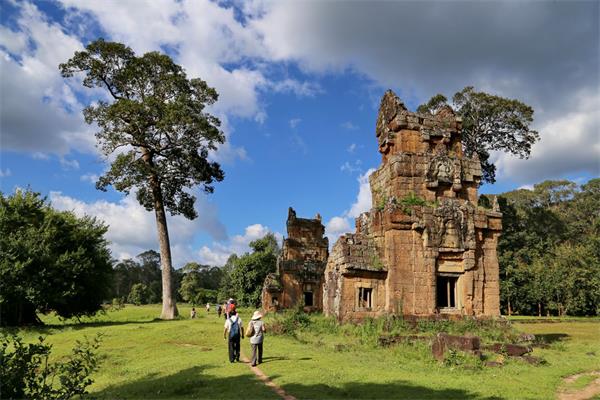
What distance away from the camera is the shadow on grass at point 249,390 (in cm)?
835

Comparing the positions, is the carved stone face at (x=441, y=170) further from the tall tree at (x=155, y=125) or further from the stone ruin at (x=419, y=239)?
the tall tree at (x=155, y=125)

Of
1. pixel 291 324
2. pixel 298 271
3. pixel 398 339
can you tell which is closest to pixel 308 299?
pixel 298 271

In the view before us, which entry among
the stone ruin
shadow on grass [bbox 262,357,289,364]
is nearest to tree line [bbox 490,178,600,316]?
the stone ruin

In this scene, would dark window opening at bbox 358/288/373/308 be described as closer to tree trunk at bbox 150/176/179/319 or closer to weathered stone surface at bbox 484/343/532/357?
weathered stone surface at bbox 484/343/532/357

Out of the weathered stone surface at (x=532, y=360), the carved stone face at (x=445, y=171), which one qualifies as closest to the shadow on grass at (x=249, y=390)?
the weathered stone surface at (x=532, y=360)

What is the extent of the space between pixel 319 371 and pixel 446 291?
9092mm

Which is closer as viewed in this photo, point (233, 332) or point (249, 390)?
point (249, 390)

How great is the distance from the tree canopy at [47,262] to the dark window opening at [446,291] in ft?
53.8

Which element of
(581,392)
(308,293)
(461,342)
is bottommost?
(581,392)

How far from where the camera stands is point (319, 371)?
10.1 meters

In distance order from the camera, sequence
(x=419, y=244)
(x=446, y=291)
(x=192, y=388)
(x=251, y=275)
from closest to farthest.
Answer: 1. (x=192, y=388)
2. (x=419, y=244)
3. (x=446, y=291)
4. (x=251, y=275)

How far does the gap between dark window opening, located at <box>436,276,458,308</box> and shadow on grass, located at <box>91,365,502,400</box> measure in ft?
28.9

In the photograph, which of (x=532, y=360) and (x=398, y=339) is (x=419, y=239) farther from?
(x=532, y=360)

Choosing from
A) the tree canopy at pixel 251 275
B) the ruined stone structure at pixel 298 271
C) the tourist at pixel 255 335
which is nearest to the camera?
the tourist at pixel 255 335
